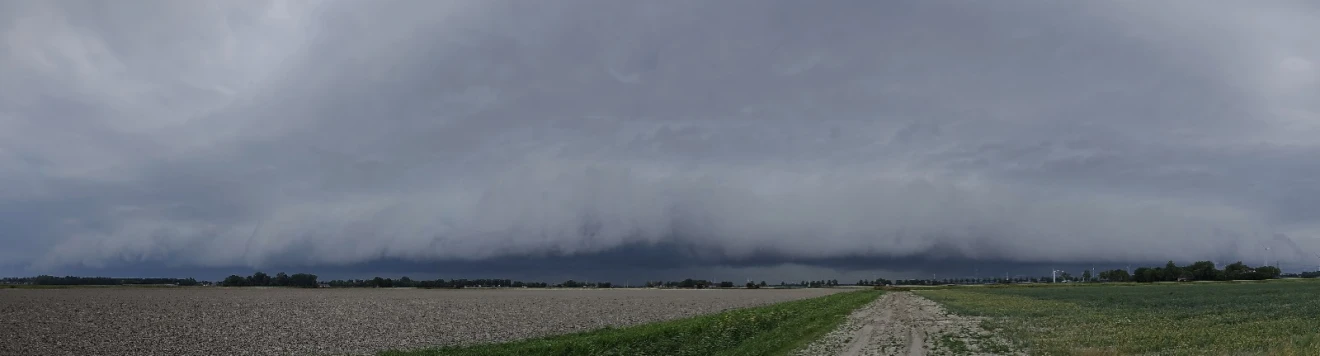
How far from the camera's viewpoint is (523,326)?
4966 centimetres

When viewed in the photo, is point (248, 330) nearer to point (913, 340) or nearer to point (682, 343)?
point (682, 343)

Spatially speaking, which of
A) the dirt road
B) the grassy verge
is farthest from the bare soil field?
the dirt road

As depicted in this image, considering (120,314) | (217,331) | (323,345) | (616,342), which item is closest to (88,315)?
(120,314)

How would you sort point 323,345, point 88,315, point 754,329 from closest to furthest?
point 323,345, point 754,329, point 88,315

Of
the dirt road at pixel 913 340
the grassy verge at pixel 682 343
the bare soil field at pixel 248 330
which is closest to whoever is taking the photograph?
the dirt road at pixel 913 340

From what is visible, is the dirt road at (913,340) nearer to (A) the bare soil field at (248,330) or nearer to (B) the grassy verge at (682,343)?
(B) the grassy verge at (682,343)

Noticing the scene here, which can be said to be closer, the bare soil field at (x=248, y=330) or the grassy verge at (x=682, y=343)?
the grassy verge at (x=682, y=343)

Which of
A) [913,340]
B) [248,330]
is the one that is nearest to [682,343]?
[913,340]

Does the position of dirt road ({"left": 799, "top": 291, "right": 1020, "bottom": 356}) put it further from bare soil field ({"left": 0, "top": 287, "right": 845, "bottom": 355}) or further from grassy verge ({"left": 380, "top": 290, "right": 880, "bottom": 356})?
bare soil field ({"left": 0, "top": 287, "right": 845, "bottom": 355})

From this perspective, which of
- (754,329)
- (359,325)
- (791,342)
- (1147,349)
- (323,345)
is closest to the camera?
(1147,349)

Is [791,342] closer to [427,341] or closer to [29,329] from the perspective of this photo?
[427,341]

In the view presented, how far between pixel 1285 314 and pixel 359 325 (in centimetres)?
5513

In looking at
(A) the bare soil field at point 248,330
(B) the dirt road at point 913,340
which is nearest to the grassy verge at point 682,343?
(B) the dirt road at point 913,340

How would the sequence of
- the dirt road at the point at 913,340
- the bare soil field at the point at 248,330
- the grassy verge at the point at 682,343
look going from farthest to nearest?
the bare soil field at the point at 248,330 < the grassy verge at the point at 682,343 < the dirt road at the point at 913,340
